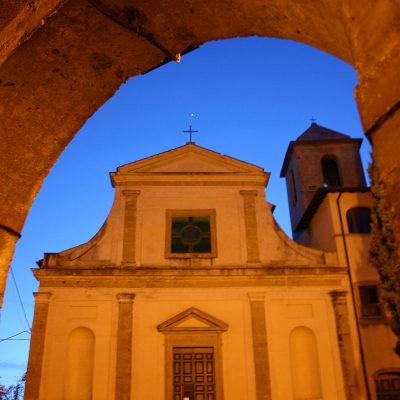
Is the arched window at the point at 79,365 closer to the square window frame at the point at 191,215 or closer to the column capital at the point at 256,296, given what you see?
the square window frame at the point at 191,215

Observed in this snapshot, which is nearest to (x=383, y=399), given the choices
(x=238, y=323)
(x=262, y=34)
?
(x=238, y=323)

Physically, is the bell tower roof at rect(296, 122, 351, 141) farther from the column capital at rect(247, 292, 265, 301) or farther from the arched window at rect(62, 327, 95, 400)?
the arched window at rect(62, 327, 95, 400)

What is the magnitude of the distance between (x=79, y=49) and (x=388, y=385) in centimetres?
1431

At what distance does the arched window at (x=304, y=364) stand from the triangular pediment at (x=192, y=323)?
2340 mm

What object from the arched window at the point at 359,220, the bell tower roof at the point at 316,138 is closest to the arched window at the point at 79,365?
the arched window at the point at 359,220

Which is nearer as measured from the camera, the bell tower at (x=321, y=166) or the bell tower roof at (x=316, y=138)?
the bell tower at (x=321, y=166)

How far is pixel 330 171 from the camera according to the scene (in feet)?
73.4

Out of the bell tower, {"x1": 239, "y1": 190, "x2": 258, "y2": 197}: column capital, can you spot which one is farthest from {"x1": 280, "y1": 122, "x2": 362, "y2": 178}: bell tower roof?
{"x1": 239, "y1": 190, "x2": 258, "y2": 197}: column capital

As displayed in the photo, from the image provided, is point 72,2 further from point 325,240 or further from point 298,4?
point 325,240

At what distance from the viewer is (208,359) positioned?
14617 millimetres

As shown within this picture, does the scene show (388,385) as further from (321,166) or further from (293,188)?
(293,188)

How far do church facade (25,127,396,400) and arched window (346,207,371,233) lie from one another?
3.45 ft

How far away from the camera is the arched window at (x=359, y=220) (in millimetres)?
16219

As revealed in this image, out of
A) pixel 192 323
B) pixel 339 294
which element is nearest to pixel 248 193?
pixel 339 294
